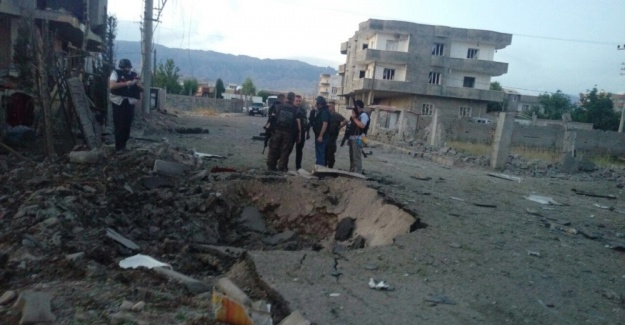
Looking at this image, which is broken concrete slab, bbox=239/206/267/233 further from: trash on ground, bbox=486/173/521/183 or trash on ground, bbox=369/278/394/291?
trash on ground, bbox=486/173/521/183

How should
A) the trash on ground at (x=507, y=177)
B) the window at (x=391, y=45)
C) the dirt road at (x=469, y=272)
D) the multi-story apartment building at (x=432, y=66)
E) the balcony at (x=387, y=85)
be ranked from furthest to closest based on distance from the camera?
the window at (x=391, y=45)
the multi-story apartment building at (x=432, y=66)
the balcony at (x=387, y=85)
the trash on ground at (x=507, y=177)
the dirt road at (x=469, y=272)

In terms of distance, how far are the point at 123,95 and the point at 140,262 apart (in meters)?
4.79

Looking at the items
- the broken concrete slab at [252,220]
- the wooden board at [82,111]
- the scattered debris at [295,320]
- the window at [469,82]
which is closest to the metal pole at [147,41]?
the wooden board at [82,111]

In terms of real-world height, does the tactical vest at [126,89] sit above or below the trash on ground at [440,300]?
above

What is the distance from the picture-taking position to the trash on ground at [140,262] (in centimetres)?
443

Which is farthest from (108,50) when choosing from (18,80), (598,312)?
(598,312)

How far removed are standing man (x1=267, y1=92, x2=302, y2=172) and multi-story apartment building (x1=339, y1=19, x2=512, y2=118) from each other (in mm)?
41635

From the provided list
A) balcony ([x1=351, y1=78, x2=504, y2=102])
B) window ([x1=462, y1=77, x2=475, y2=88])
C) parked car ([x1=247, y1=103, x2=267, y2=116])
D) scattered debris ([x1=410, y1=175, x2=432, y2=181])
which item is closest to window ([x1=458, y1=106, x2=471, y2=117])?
balcony ([x1=351, y1=78, x2=504, y2=102])

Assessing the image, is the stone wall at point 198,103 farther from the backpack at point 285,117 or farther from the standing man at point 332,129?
the backpack at point 285,117

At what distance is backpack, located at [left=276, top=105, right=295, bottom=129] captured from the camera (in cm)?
929

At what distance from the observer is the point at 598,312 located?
4.22m

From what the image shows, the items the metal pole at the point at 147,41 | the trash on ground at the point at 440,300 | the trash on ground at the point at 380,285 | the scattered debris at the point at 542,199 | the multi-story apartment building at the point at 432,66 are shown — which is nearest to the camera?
the trash on ground at the point at 440,300

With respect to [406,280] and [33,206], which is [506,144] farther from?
[33,206]

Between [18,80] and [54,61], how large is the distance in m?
1.76
